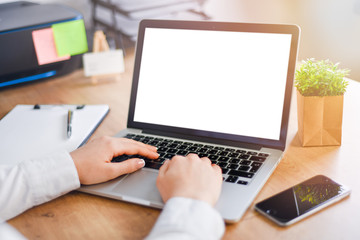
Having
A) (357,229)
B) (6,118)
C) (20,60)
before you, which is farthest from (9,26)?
(357,229)

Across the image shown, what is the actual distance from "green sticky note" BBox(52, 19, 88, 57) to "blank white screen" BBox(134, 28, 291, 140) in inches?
21.7

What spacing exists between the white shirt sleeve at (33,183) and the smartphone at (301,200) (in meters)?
0.36

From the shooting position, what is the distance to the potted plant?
790 mm

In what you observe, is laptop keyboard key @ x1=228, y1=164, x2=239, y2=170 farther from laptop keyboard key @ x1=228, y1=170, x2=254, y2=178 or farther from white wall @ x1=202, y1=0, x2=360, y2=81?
white wall @ x1=202, y1=0, x2=360, y2=81

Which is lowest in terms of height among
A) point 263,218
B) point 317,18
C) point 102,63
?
point 263,218

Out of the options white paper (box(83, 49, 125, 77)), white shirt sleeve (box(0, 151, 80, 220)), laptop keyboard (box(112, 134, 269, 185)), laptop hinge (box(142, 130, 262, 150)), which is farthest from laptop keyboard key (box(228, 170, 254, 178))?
white paper (box(83, 49, 125, 77))

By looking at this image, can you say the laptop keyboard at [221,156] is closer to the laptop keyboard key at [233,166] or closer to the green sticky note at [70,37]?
the laptop keyboard key at [233,166]

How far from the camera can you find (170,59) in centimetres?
90

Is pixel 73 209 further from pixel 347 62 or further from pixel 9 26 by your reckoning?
pixel 347 62

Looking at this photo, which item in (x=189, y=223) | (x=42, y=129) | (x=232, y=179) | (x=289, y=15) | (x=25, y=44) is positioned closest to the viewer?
(x=189, y=223)

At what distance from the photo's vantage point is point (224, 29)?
852 mm

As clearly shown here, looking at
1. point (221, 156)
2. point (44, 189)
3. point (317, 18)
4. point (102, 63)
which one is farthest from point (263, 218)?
point (317, 18)

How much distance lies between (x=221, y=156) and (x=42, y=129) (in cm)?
49

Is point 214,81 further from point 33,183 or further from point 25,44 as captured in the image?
point 25,44
